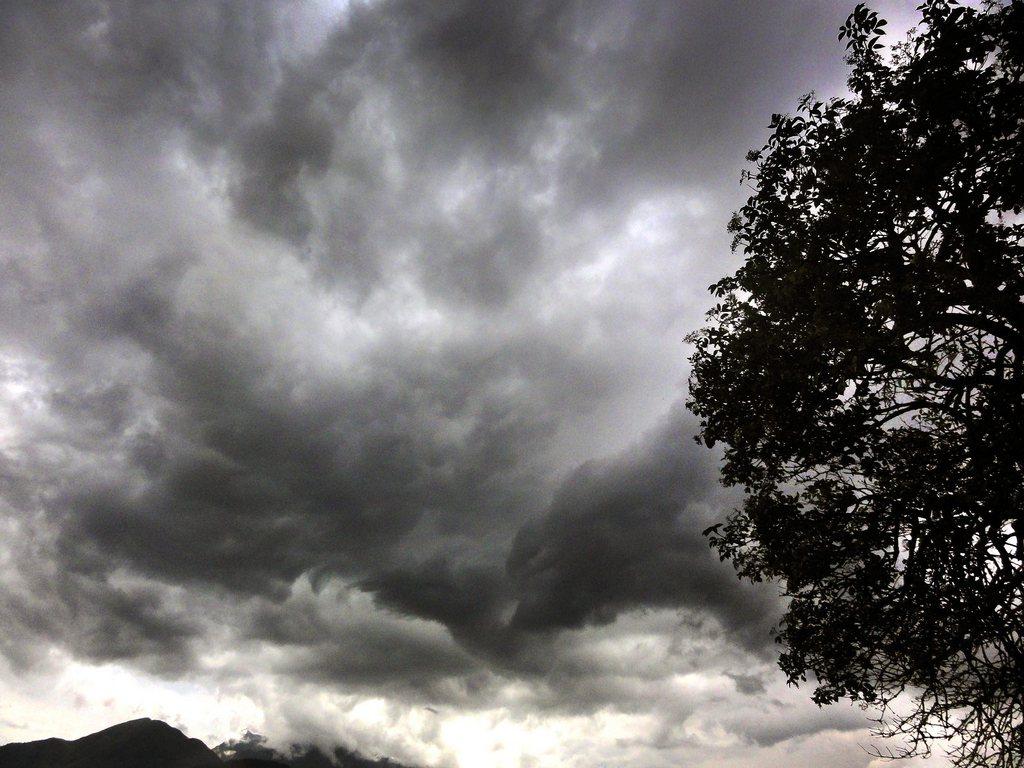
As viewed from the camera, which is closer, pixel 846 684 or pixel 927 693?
pixel 927 693

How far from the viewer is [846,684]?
37.6 ft

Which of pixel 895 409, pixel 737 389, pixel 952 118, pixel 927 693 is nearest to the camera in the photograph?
pixel 927 693

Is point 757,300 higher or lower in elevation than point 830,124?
lower

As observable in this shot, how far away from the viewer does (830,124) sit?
485 inches

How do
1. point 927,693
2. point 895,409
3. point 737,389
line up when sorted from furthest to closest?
1. point 737,389
2. point 895,409
3. point 927,693

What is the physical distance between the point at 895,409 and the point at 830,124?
5.78 metres

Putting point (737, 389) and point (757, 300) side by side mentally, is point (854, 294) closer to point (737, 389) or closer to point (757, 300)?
point (757, 300)

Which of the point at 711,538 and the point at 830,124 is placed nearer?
the point at 830,124

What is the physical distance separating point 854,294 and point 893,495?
12.2 ft

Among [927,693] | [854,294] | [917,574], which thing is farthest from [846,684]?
[854,294]

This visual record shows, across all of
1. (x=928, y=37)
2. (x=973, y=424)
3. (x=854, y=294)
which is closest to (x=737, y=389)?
(x=854, y=294)

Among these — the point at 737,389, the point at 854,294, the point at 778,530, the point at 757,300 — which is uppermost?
the point at 757,300

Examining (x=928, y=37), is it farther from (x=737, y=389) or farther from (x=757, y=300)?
(x=737, y=389)

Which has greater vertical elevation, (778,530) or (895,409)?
(895,409)
